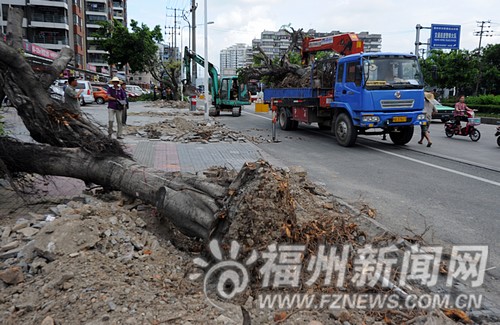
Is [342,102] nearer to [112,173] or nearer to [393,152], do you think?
[393,152]

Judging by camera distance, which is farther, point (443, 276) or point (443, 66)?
point (443, 66)

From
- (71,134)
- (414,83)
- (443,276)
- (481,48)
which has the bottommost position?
(443,276)

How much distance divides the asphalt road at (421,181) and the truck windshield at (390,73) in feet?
6.34

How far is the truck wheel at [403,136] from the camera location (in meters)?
13.1

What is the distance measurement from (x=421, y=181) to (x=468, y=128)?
838cm

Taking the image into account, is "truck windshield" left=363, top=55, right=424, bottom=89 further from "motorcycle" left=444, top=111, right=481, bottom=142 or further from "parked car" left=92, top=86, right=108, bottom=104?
"parked car" left=92, top=86, right=108, bottom=104

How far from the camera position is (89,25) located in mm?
75125

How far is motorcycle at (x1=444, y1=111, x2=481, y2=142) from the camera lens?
49.1 feet

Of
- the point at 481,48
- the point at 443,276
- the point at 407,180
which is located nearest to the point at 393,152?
the point at 407,180

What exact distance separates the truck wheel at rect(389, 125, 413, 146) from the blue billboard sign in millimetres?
21352

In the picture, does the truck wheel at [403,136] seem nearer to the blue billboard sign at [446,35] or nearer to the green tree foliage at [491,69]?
the blue billboard sign at [446,35]

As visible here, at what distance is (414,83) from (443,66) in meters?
27.0

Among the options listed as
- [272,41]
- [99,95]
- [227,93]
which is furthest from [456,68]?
[272,41]

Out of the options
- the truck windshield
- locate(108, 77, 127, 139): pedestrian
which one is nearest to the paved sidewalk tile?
locate(108, 77, 127, 139): pedestrian
